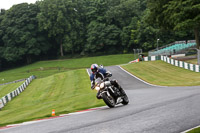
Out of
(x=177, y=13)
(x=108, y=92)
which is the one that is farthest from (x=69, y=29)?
(x=108, y=92)

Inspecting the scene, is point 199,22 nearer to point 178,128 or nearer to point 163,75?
point 163,75

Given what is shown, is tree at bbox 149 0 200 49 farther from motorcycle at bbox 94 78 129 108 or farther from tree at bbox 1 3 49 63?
tree at bbox 1 3 49 63

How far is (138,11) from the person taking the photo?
8906cm

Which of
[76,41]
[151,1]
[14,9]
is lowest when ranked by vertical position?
[76,41]

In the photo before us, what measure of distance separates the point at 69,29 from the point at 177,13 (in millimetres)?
49344

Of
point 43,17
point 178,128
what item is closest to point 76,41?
point 43,17

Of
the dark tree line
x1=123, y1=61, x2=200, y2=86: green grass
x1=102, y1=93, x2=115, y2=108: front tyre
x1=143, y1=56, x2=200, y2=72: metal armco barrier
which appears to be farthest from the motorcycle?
the dark tree line

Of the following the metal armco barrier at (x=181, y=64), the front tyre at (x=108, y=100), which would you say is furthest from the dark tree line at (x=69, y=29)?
the front tyre at (x=108, y=100)

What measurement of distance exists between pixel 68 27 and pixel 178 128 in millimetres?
82474

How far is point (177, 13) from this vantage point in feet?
143

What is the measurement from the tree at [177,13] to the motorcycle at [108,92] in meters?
32.2

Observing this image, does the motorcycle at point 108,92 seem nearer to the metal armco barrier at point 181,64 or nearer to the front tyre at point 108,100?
the front tyre at point 108,100

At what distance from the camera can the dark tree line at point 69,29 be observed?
86.5 m

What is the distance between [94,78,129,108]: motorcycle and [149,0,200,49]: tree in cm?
3223
